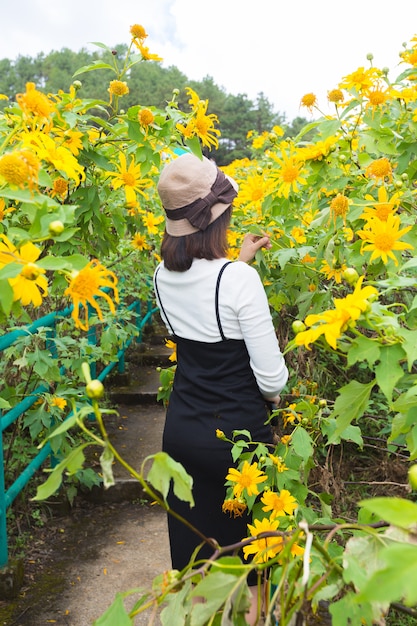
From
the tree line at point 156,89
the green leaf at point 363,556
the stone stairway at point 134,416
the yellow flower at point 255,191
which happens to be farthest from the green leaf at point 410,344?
the tree line at point 156,89

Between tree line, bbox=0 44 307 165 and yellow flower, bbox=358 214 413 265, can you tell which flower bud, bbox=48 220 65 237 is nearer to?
yellow flower, bbox=358 214 413 265

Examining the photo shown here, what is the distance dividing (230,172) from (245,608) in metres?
5.41

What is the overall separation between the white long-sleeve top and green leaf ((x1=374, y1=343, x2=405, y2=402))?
0.80 metres

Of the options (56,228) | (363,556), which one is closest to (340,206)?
(56,228)

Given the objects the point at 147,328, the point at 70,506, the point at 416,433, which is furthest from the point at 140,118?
the point at 147,328

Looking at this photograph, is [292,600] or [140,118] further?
[140,118]

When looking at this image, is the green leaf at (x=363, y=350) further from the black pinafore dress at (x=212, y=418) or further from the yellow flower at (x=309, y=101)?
the yellow flower at (x=309, y=101)

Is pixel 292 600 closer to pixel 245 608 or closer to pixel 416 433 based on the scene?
pixel 245 608

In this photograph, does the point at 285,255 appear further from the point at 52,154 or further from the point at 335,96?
the point at 52,154

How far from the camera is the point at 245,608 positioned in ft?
2.01

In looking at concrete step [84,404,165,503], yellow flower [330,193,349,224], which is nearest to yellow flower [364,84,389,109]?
yellow flower [330,193,349,224]

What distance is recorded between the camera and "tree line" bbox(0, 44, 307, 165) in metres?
31.3

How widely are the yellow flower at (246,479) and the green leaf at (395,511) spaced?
1.17 m

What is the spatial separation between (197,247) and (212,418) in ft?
1.63
